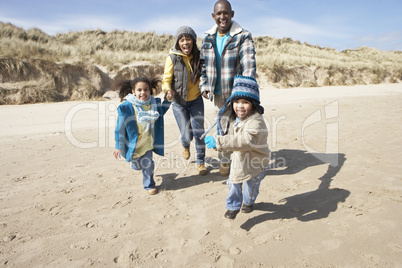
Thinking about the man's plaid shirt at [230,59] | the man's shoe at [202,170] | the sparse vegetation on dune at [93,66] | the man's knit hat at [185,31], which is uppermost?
the sparse vegetation on dune at [93,66]

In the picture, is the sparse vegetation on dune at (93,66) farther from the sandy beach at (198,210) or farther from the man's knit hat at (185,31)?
the man's knit hat at (185,31)

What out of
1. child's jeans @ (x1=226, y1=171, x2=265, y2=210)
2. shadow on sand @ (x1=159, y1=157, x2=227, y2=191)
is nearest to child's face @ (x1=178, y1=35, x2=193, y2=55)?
shadow on sand @ (x1=159, y1=157, x2=227, y2=191)

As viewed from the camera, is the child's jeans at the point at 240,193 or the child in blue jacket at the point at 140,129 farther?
the child in blue jacket at the point at 140,129

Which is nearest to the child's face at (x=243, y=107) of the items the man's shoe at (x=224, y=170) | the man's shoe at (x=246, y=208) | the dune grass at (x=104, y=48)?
the man's shoe at (x=246, y=208)

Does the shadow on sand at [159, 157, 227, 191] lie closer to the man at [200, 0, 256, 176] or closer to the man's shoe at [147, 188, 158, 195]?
the man's shoe at [147, 188, 158, 195]

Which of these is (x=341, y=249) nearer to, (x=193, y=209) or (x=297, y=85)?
(x=193, y=209)

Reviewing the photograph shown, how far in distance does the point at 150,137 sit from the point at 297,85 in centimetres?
1722

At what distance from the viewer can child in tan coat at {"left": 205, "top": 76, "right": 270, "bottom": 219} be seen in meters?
2.31

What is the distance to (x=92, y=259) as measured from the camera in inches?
85.7

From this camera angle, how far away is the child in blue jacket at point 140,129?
126 inches

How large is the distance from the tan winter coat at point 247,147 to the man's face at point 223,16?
1.51 metres

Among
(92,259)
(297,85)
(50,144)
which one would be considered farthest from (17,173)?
(297,85)

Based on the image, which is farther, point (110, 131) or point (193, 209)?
point (110, 131)

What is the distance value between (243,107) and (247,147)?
38 cm
